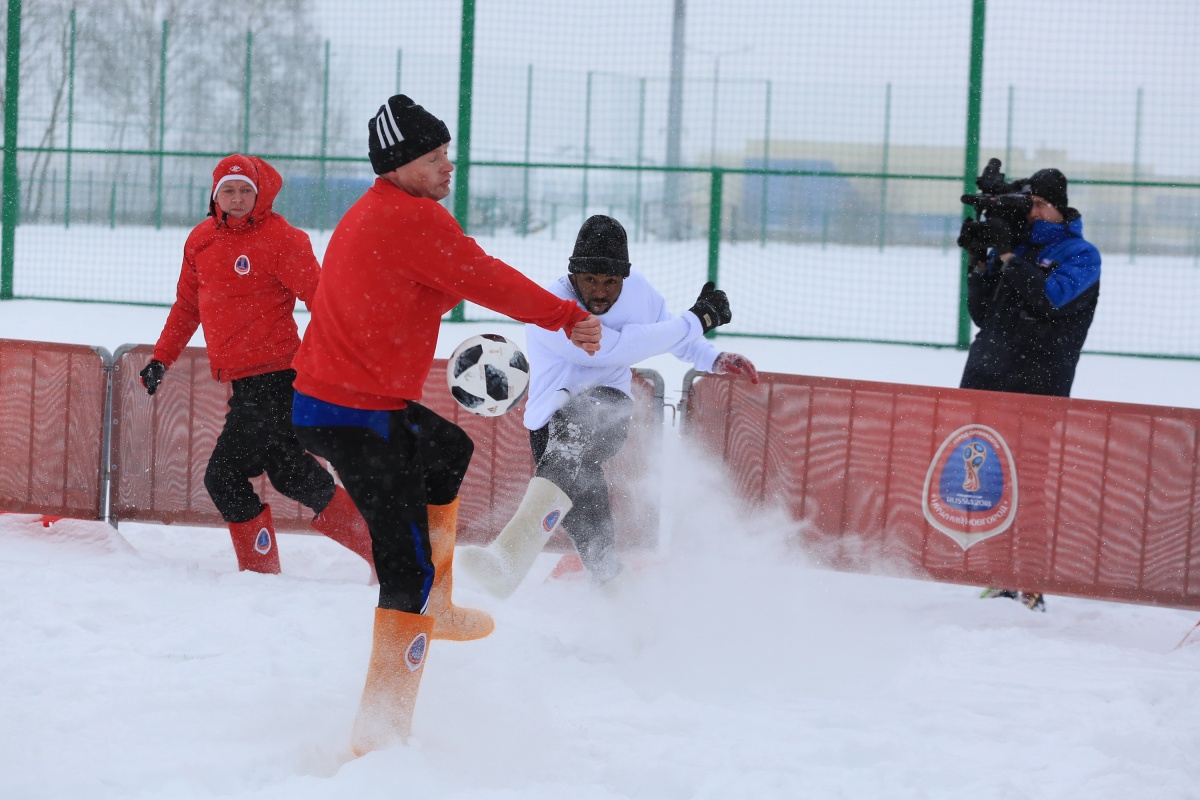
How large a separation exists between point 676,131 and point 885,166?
356 centimetres

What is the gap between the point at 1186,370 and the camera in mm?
11859

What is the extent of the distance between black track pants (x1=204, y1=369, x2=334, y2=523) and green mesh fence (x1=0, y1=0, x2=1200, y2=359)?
695 cm

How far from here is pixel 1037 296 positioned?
5.71 metres

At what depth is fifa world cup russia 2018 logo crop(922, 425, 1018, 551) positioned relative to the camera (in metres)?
5.75

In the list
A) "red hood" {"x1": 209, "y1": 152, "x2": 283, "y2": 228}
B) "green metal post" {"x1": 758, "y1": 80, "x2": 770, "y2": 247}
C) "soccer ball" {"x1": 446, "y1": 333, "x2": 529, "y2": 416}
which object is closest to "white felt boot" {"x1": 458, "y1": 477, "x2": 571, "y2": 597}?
"soccer ball" {"x1": 446, "y1": 333, "x2": 529, "y2": 416}

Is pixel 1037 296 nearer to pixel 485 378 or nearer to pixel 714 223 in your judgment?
pixel 485 378

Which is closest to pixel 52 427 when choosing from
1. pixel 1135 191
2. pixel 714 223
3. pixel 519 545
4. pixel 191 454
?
pixel 191 454

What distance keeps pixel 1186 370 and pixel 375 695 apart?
35.6 ft

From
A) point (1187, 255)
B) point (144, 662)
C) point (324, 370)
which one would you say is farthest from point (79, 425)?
point (1187, 255)

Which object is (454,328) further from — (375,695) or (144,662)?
(375,695)

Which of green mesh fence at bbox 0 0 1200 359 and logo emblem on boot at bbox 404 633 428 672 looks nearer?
logo emblem on boot at bbox 404 633 428 672

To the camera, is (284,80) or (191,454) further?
(284,80)

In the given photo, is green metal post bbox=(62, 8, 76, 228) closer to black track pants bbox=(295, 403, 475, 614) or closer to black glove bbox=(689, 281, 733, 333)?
black glove bbox=(689, 281, 733, 333)

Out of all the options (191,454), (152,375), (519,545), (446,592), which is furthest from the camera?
(191,454)
